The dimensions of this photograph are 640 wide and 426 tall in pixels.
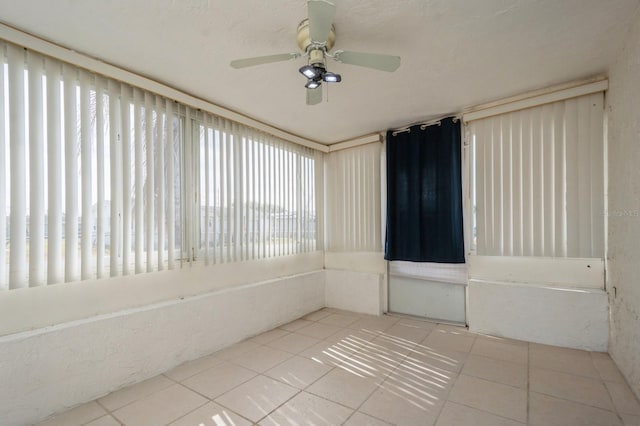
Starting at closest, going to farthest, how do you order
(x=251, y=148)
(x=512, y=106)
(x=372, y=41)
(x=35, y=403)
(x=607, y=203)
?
(x=35, y=403)
(x=372, y=41)
(x=607, y=203)
(x=512, y=106)
(x=251, y=148)

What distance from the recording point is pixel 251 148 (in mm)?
3471

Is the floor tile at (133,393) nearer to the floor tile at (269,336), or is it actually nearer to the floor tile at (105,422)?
the floor tile at (105,422)

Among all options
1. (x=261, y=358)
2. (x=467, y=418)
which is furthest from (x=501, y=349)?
(x=261, y=358)

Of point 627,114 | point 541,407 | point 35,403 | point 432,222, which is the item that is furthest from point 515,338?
point 35,403

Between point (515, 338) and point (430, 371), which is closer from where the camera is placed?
point (430, 371)

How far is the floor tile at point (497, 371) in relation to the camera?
7.45 feet

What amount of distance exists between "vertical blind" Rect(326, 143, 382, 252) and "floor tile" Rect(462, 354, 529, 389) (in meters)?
1.84

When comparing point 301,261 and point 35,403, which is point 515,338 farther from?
point 35,403

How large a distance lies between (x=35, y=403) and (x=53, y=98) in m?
2.13

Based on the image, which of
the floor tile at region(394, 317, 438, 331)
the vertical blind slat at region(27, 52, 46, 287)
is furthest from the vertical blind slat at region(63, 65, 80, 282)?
the floor tile at region(394, 317, 438, 331)

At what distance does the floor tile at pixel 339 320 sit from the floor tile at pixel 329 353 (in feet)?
2.00

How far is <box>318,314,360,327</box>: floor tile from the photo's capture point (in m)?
3.71

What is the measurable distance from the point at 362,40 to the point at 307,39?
1.46ft

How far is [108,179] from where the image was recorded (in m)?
2.30
